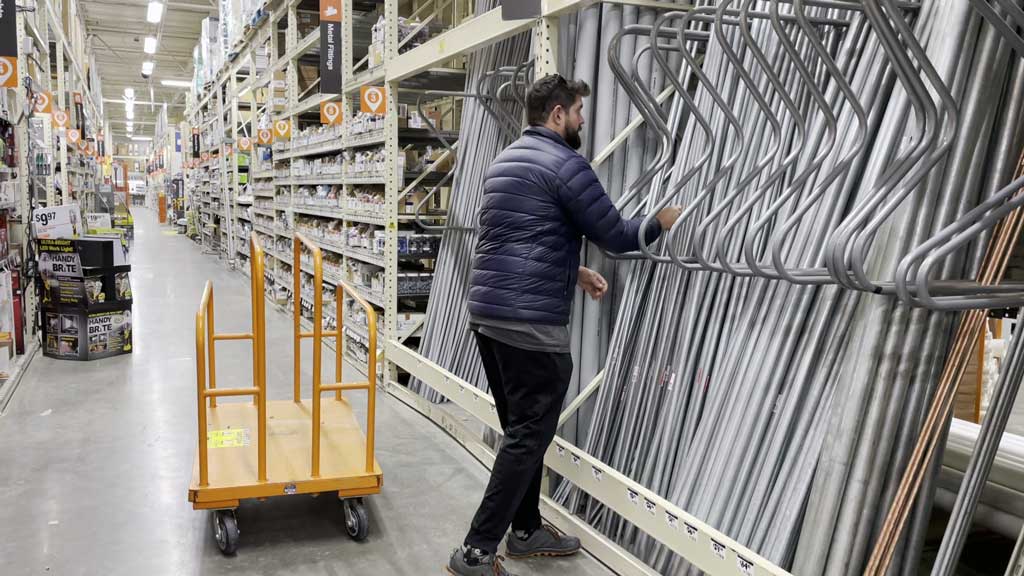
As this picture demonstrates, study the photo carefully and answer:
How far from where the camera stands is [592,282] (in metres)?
3.08

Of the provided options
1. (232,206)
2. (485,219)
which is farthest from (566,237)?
(232,206)

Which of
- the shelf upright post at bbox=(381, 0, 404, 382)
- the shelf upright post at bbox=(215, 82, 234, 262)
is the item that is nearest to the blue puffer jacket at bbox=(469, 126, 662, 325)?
the shelf upright post at bbox=(381, 0, 404, 382)

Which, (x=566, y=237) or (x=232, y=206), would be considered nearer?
(x=566, y=237)

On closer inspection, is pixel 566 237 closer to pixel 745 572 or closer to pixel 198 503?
pixel 745 572

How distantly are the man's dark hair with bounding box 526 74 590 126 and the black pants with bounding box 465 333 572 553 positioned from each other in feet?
2.72

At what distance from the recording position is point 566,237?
9.19 feet

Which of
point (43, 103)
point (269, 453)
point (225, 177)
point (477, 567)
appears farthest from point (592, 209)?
point (225, 177)

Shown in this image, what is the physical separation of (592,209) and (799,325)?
0.76 metres

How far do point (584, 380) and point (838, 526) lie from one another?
1.42 metres

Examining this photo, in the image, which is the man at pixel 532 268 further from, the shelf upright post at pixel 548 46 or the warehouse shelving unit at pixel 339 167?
the warehouse shelving unit at pixel 339 167

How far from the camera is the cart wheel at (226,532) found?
3.16 meters

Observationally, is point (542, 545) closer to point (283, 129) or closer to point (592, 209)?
point (592, 209)

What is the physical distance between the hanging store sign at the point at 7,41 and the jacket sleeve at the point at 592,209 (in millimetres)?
4343

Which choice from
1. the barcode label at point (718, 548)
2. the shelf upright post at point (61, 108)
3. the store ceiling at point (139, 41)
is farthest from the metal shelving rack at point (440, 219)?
the store ceiling at point (139, 41)
